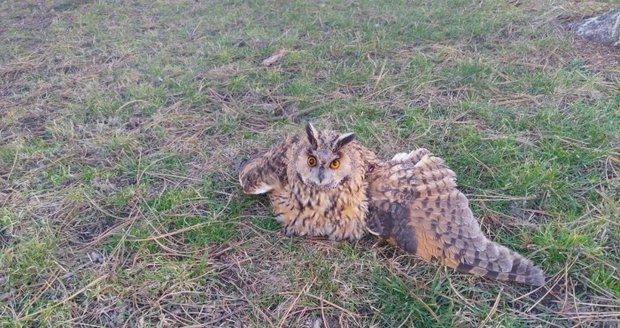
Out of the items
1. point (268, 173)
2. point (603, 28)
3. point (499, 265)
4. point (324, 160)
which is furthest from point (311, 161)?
point (603, 28)

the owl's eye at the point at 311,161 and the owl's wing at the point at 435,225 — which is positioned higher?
the owl's eye at the point at 311,161

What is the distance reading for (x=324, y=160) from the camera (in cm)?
249

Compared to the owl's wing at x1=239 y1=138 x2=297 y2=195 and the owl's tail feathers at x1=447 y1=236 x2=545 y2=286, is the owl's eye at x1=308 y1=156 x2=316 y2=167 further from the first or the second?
the owl's tail feathers at x1=447 y1=236 x2=545 y2=286

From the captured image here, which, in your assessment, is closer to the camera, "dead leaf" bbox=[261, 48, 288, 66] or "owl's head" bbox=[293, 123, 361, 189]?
"owl's head" bbox=[293, 123, 361, 189]

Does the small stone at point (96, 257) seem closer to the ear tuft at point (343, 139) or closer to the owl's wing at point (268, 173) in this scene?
the owl's wing at point (268, 173)

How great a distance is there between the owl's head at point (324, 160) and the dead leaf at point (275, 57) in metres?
2.37

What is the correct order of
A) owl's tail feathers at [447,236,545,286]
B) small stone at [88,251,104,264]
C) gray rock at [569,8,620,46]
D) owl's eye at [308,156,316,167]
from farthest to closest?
gray rock at [569,8,620,46]
small stone at [88,251,104,264]
owl's eye at [308,156,316,167]
owl's tail feathers at [447,236,545,286]

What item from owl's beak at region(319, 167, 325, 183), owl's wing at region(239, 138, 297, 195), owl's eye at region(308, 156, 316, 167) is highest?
owl's eye at region(308, 156, 316, 167)

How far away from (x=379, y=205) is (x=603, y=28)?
3.46 m

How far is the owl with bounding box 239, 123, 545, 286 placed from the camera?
2484 mm

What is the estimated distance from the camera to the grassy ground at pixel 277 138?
247 centimetres

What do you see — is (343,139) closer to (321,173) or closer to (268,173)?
(321,173)

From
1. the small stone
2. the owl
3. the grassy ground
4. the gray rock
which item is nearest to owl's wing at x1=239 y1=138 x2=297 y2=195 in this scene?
the owl

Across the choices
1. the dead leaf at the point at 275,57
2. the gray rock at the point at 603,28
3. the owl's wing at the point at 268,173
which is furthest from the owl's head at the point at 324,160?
the gray rock at the point at 603,28
